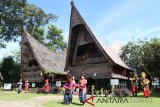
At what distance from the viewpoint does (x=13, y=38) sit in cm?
4338

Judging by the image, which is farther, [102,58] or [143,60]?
[143,60]

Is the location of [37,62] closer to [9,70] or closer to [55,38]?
[9,70]

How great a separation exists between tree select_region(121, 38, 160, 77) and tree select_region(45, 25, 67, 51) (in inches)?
709

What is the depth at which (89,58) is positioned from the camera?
94.9 ft

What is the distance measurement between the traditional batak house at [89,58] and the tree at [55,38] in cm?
2849

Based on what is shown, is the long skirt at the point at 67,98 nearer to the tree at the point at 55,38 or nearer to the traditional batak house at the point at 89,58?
the traditional batak house at the point at 89,58

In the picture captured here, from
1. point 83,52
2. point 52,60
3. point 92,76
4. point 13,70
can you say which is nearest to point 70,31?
point 83,52

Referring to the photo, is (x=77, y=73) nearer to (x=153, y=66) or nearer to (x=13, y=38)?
(x=153, y=66)

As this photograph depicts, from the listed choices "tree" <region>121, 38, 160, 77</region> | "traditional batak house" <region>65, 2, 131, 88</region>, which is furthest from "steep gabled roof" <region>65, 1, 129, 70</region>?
"tree" <region>121, 38, 160, 77</region>

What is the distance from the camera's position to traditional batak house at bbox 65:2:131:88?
88.2 ft

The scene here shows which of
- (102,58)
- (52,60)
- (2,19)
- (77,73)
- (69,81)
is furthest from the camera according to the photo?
(2,19)

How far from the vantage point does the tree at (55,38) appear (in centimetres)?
5928

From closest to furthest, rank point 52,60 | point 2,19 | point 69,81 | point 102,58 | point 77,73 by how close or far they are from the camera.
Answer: point 69,81
point 102,58
point 77,73
point 52,60
point 2,19

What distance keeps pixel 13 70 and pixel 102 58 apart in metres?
20.9
